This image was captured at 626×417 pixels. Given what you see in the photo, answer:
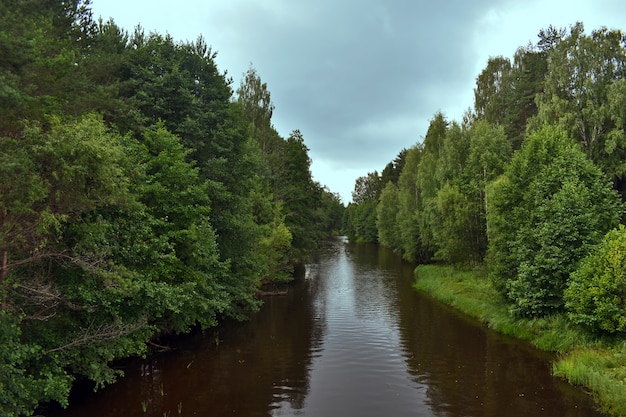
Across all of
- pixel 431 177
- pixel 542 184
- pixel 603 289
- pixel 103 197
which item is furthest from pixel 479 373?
pixel 431 177

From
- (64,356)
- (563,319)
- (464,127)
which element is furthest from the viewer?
(464,127)

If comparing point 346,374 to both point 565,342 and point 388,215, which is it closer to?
point 565,342

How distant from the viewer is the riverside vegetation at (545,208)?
59.6ft

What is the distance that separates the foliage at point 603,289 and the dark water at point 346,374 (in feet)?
9.87

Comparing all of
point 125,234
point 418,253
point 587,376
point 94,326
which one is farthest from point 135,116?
point 418,253

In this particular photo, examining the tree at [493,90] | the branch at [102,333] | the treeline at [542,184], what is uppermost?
the tree at [493,90]

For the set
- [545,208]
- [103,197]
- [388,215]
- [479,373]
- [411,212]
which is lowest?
[479,373]

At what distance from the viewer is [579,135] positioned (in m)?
33.6

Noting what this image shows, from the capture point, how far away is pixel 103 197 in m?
13.0

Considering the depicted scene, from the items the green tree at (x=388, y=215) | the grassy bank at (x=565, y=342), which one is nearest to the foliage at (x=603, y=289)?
the grassy bank at (x=565, y=342)

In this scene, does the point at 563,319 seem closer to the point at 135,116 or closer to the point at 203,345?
the point at 203,345

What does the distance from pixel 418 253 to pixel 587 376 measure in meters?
40.8

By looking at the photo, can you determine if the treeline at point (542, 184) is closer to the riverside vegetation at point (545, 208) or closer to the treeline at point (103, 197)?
the riverside vegetation at point (545, 208)

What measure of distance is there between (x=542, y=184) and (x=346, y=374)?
15.0 meters
